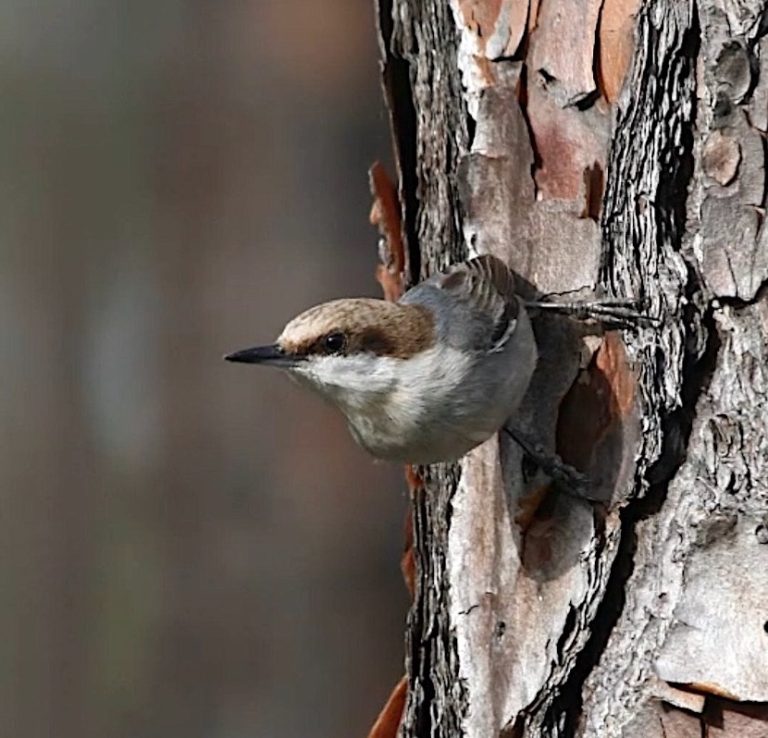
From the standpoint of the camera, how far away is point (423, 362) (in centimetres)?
170

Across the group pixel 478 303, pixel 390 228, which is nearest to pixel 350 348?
pixel 478 303

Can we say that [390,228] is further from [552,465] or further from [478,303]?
[552,465]

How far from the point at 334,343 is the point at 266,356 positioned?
0.29 feet

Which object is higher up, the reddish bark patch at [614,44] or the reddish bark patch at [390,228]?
the reddish bark patch at [614,44]

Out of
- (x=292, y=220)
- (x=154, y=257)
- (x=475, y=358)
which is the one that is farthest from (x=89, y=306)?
(x=475, y=358)

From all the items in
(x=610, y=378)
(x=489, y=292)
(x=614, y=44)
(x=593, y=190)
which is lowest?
(x=610, y=378)

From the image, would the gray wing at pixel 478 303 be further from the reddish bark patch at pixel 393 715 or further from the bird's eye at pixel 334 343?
the reddish bark patch at pixel 393 715

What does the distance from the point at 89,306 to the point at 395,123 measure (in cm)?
107

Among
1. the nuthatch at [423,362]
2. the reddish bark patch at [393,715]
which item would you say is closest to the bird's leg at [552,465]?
the nuthatch at [423,362]

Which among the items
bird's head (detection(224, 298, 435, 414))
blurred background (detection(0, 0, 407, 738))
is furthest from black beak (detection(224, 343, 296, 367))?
blurred background (detection(0, 0, 407, 738))

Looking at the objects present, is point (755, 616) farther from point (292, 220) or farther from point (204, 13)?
point (204, 13)

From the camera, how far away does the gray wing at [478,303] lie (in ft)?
5.58

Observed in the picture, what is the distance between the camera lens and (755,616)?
1.44 meters

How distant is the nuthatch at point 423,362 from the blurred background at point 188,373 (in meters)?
0.98
